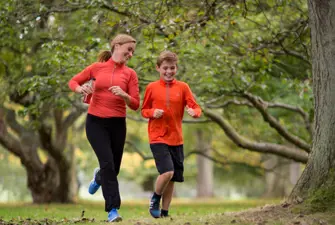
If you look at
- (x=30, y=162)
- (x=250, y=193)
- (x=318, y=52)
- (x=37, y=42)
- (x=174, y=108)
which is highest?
(x=37, y=42)

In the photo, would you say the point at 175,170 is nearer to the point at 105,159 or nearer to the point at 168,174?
the point at 168,174

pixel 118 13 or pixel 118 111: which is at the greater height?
pixel 118 13

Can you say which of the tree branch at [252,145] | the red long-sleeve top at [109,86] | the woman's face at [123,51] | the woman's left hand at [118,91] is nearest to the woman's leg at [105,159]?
the red long-sleeve top at [109,86]

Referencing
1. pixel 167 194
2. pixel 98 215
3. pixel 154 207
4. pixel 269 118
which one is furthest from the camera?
pixel 269 118

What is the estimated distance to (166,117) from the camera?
7.40 meters

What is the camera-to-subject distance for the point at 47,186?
20.6 metres

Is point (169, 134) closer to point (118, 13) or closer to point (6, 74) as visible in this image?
point (118, 13)

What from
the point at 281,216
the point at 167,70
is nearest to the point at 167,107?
the point at 167,70

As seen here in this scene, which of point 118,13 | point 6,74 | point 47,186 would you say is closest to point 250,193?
point 47,186

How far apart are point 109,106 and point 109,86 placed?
231 mm

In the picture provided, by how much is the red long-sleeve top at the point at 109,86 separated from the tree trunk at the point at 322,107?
2150mm

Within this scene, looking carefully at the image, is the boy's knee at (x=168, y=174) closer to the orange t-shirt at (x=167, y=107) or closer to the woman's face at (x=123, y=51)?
the orange t-shirt at (x=167, y=107)

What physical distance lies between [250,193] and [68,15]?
37.1 metres

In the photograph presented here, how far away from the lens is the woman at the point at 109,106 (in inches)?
287
